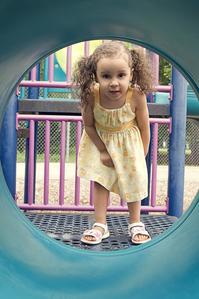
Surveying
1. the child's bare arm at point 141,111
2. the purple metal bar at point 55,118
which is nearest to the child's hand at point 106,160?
the child's bare arm at point 141,111

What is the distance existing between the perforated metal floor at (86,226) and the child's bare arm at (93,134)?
30 cm

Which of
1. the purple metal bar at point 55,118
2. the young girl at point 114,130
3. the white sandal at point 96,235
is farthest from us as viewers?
the purple metal bar at point 55,118

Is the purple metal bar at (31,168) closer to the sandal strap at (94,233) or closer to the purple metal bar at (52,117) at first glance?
the purple metal bar at (52,117)

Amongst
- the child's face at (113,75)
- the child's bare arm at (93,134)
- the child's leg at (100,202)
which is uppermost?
the child's face at (113,75)

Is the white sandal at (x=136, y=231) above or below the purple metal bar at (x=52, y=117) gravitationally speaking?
below

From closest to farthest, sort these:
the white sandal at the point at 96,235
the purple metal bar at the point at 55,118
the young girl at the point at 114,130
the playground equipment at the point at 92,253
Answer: the playground equipment at the point at 92,253, the white sandal at the point at 96,235, the young girl at the point at 114,130, the purple metal bar at the point at 55,118

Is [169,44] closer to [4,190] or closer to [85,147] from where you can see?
[4,190]

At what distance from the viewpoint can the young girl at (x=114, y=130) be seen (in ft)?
6.45

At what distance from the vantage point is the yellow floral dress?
199 centimetres

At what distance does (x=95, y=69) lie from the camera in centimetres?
200

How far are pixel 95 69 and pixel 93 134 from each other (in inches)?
10.2

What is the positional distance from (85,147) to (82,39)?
0.74m

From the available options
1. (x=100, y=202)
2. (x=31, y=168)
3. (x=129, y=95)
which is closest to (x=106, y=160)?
(x=100, y=202)

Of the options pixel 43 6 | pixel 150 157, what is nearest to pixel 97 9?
pixel 43 6
